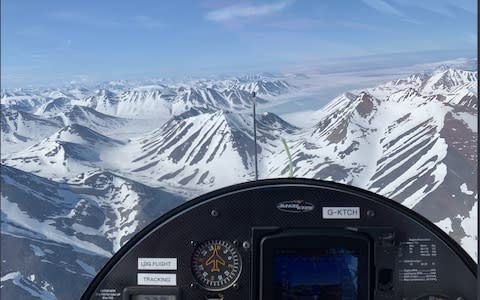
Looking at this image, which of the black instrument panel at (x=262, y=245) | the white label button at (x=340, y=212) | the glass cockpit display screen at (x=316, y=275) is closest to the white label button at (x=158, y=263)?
the black instrument panel at (x=262, y=245)

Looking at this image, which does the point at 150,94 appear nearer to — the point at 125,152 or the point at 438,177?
the point at 125,152

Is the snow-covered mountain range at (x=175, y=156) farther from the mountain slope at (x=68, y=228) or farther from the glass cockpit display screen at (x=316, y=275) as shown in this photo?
the glass cockpit display screen at (x=316, y=275)

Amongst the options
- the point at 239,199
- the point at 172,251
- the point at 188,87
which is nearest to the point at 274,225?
the point at 239,199

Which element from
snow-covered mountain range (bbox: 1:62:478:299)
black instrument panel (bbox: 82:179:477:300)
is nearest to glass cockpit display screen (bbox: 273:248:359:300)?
black instrument panel (bbox: 82:179:477:300)

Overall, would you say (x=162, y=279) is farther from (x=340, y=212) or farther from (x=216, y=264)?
(x=340, y=212)

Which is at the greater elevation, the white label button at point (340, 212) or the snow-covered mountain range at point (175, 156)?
the snow-covered mountain range at point (175, 156)

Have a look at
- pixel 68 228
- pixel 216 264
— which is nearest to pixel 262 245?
pixel 216 264
